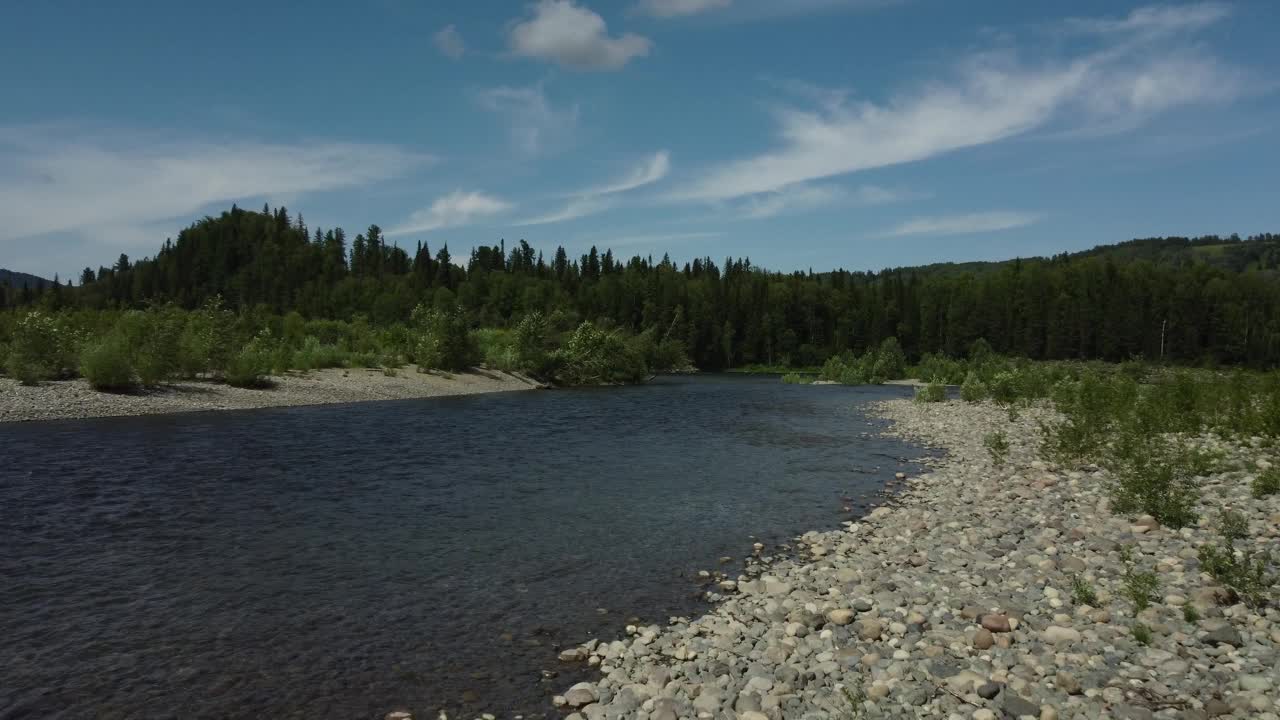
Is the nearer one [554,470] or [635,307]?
[554,470]

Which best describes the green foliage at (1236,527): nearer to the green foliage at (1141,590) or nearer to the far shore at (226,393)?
the green foliage at (1141,590)

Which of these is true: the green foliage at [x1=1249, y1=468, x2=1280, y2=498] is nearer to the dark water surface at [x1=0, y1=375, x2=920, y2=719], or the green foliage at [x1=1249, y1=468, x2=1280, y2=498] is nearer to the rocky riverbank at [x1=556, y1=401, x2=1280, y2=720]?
the rocky riverbank at [x1=556, y1=401, x2=1280, y2=720]

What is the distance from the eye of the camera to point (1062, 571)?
11.2 meters

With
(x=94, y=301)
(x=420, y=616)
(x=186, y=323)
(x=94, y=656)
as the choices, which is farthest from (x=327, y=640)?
(x=94, y=301)

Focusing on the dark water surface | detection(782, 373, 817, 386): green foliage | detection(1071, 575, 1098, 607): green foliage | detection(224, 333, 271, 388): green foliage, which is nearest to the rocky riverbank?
detection(1071, 575, 1098, 607): green foliage

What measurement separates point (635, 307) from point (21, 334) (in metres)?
124

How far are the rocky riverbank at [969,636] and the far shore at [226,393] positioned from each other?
3848 centimetres

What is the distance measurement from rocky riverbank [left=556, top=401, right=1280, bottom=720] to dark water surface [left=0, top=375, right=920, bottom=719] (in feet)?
4.23

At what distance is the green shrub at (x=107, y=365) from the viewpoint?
4031 cm

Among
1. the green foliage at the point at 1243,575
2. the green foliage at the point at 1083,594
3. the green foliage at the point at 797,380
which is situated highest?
the green foliage at the point at 1243,575

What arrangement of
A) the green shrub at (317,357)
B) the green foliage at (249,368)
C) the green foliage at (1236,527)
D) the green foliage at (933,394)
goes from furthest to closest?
the green shrub at (317,357) < the green foliage at (933,394) < the green foliage at (249,368) < the green foliage at (1236,527)

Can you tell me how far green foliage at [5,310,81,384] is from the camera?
39.8m

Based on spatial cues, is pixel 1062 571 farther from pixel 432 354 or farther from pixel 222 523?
pixel 432 354

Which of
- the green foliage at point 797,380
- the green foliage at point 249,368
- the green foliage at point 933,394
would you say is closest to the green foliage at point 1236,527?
the green foliage at point 933,394
